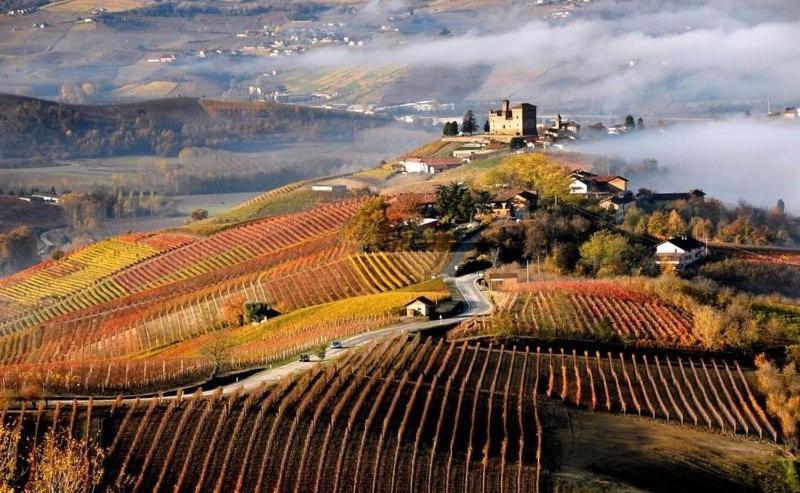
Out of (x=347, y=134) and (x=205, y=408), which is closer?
(x=205, y=408)

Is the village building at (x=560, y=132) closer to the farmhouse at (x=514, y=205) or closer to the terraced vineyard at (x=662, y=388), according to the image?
the farmhouse at (x=514, y=205)

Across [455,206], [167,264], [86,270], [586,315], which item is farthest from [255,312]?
[86,270]

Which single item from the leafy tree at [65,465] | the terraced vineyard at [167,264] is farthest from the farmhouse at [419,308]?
the leafy tree at [65,465]

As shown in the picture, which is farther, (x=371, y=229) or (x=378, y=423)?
(x=371, y=229)

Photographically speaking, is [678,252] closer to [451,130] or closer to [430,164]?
→ [430,164]

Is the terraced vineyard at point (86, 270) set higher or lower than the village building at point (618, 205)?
lower

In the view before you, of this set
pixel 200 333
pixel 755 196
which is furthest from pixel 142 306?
pixel 755 196

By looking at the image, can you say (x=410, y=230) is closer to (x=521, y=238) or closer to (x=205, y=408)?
(x=521, y=238)
